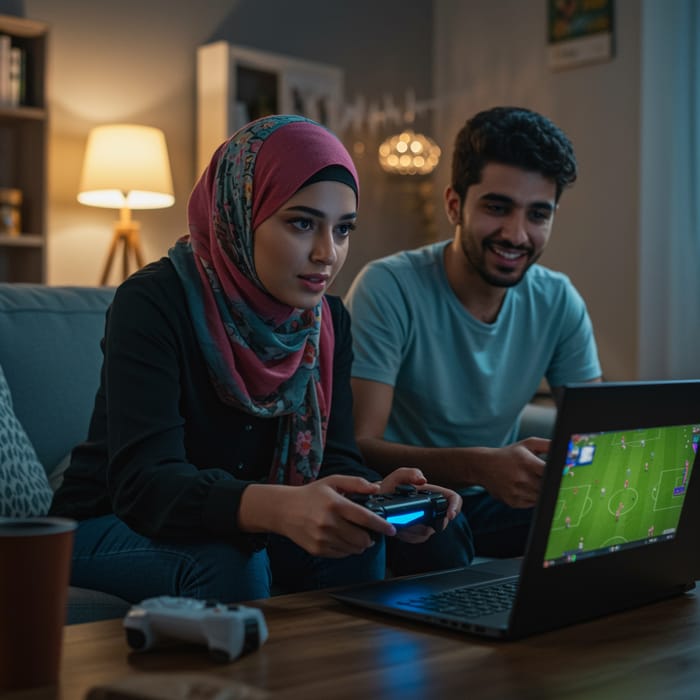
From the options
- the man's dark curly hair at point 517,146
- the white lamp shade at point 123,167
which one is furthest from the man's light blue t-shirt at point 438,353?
the white lamp shade at point 123,167

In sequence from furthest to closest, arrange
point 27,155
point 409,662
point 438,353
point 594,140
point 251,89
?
point 251,89 < point 594,140 < point 27,155 < point 438,353 < point 409,662

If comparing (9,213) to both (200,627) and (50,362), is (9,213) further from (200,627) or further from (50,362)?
(200,627)

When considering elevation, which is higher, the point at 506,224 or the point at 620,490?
the point at 506,224

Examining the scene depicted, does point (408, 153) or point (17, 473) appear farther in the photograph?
point (408, 153)

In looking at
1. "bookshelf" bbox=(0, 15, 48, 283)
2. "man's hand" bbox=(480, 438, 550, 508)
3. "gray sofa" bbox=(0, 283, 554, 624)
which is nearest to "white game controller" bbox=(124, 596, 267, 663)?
"man's hand" bbox=(480, 438, 550, 508)

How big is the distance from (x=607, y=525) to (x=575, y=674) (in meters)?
0.17

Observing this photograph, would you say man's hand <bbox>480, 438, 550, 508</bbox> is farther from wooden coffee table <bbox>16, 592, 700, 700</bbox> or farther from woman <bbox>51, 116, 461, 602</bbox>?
wooden coffee table <bbox>16, 592, 700, 700</bbox>

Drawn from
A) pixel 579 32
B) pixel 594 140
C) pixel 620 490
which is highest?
pixel 579 32

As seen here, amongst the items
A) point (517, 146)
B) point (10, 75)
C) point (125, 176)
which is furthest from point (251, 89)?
point (517, 146)

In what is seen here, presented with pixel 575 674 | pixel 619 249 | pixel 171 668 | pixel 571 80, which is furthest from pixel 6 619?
pixel 571 80

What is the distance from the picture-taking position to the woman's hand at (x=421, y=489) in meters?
1.16

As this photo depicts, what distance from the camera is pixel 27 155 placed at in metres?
3.54

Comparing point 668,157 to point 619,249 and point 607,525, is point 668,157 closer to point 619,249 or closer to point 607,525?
point 619,249

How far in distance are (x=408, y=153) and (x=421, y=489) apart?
11.3 ft
